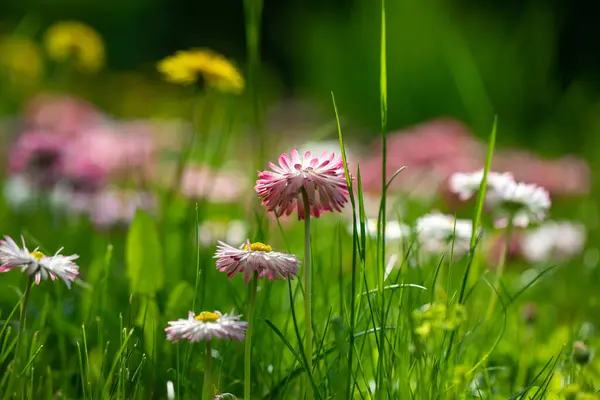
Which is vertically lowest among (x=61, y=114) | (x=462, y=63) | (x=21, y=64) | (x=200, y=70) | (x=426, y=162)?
(x=426, y=162)

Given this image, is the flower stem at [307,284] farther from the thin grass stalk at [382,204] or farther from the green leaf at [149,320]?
the green leaf at [149,320]

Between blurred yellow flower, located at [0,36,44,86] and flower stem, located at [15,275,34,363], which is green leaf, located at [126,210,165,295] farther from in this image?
blurred yellow flower, located at [0,36,44,86]

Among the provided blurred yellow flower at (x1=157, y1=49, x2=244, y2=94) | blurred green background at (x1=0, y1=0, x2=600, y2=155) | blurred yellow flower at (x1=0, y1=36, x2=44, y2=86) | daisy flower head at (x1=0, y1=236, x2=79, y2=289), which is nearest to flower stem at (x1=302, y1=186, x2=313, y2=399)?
daisy flower head at (x1=0, y1=236, x2=79, y2=289)

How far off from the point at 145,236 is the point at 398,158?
2.30m

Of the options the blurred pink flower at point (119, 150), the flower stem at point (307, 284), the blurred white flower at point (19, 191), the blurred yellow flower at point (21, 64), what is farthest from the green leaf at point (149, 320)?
the blurred yellow flower at point (21, 64)

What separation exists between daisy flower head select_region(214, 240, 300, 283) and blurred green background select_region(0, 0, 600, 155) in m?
2.60

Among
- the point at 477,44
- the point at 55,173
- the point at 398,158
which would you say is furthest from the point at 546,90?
the point at 55,173

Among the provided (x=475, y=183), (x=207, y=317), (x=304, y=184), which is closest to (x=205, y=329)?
(x=207, y=317)

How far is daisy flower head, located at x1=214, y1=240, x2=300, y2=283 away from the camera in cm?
89

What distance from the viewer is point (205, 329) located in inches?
35.3

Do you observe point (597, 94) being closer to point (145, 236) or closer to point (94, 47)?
point (94, 47)

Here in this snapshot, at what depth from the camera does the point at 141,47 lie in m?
9.15

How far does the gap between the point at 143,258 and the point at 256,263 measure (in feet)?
2.12

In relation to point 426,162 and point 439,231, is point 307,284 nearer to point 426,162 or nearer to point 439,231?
point 439,231
